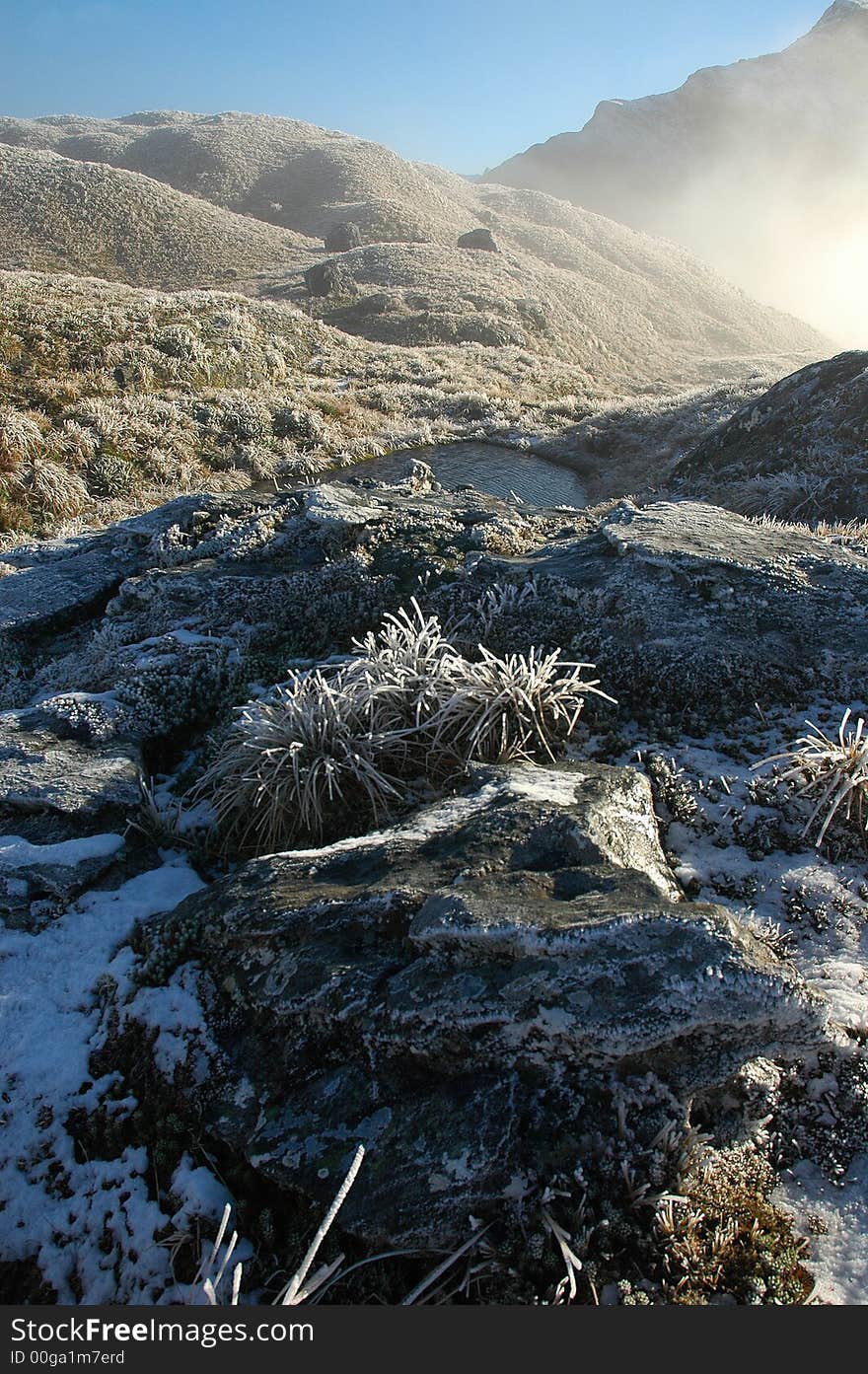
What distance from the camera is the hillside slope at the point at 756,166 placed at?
135 metres

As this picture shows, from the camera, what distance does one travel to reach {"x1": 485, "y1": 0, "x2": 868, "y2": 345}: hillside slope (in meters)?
135

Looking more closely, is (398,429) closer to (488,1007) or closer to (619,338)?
(488,1007)

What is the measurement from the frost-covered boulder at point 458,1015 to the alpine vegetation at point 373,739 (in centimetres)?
132

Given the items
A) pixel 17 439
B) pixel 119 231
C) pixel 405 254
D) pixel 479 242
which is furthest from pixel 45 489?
pixel 479 242

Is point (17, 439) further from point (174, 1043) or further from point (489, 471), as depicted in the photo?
point (174, 1043)

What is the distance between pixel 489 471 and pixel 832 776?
14966 mm

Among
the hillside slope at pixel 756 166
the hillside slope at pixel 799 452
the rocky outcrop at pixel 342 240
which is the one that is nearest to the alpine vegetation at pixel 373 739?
the hillside slope at pixel 799 452

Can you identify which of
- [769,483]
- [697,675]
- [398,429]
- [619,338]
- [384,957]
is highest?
[619,338]

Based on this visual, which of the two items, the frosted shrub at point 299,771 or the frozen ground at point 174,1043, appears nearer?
the frozen ground at point 174,1043

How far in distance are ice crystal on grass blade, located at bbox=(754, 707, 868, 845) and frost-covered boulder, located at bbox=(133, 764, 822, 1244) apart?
1699mm

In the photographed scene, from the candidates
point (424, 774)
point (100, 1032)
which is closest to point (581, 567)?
point (424, 774)

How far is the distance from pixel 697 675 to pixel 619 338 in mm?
58315

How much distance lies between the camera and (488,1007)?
9.59ft

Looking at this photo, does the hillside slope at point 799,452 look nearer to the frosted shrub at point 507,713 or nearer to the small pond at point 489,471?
the small pond at point 489,471
